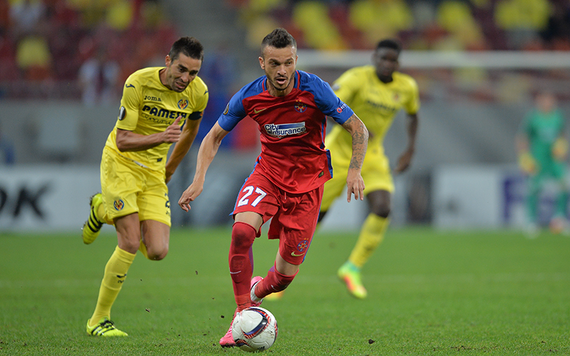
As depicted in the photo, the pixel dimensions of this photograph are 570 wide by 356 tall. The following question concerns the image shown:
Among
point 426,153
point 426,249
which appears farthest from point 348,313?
point 426,153

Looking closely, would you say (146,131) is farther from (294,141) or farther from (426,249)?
(426,249)

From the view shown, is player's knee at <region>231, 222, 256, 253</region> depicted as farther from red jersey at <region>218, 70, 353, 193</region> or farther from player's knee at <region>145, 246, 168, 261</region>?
player's knee at <region>145, 246, 168, 261</region>

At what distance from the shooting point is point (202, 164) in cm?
471

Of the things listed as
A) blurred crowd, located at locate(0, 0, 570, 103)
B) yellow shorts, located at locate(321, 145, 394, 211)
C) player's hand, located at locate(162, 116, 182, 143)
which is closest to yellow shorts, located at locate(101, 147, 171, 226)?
player's hand, located at locate(162, 116, 182, 143)

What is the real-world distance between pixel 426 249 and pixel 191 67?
7263 millimetres

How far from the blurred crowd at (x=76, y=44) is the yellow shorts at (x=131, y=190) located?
10078 millimetres

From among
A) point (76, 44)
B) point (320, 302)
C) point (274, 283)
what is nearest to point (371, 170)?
point (320, 302)

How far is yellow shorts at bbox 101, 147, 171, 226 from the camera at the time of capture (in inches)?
209

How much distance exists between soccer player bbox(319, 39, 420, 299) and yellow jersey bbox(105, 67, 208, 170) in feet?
6.87

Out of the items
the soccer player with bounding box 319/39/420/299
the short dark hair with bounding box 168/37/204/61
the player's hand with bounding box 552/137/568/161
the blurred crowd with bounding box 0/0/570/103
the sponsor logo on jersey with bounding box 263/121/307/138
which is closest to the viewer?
the sponsor logo on jersey with bounding box 263/121/307/138

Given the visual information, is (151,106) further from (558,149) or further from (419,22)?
(419,22)

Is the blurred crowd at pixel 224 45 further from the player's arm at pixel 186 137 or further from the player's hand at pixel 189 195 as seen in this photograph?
the player's hand at pixel 189 195

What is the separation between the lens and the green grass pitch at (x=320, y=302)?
4.63 m

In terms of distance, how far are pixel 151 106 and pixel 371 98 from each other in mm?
2792
